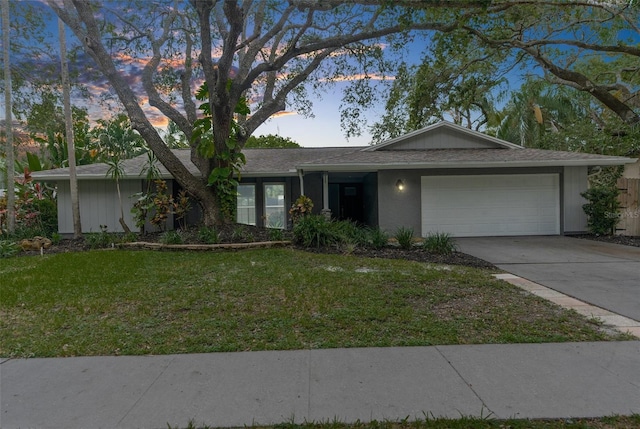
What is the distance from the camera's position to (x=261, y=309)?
201 inches

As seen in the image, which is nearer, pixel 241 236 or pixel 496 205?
pixel 241 236

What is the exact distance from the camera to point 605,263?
26.7ft

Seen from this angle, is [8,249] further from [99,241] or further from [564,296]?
[564,296]

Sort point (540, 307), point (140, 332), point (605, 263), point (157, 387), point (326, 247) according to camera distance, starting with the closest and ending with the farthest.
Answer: point (157, 387) → point (140, 332) → point (540, 307) → point (605, 263) → point (326, 247)

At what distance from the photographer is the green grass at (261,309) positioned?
4.13 meters

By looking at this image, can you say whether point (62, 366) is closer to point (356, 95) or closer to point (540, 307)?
point (540, 307)

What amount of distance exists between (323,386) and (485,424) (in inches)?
49.2

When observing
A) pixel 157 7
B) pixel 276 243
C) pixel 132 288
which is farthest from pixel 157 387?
pixel 157 7

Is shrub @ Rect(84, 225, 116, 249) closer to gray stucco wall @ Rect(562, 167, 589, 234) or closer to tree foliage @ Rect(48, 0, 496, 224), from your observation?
tree foliage @ Rect(48, 0, 496, 224)

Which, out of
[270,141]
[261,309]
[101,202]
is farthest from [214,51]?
[270,141]

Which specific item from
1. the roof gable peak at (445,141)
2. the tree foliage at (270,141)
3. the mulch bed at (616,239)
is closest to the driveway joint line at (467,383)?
the mulch bed at (616,239)

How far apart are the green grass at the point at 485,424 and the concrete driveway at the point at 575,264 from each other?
9.20ft

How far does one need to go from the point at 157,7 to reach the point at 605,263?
48.3ft

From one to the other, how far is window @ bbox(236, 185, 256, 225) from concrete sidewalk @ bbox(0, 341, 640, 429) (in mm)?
10355
